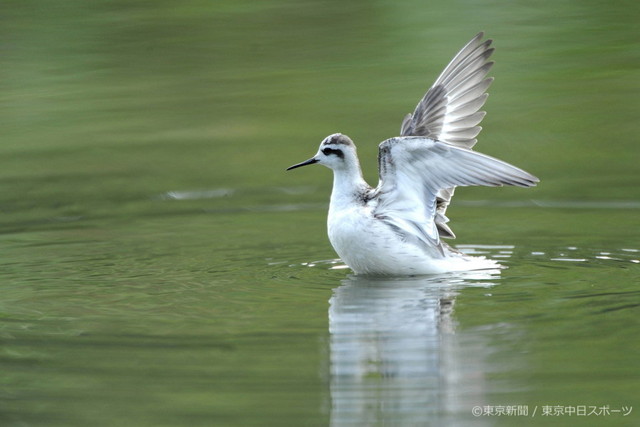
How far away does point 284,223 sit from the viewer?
13227mm

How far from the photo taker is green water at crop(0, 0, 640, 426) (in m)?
7.41

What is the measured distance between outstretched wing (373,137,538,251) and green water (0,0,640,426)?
689 mm

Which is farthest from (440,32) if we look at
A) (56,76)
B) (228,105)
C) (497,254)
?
(497,254)

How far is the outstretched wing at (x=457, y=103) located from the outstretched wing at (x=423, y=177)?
1.28 meters

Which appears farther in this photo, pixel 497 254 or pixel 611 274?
pixel 497 254

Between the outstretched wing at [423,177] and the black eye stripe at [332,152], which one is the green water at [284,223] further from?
the black eye stripe at [332,152]

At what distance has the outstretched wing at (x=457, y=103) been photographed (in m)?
12.0

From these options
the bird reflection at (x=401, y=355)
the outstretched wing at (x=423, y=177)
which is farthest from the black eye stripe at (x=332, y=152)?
the bird reflection at (x=401, y=355)

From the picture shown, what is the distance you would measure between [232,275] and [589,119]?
25.8 ft

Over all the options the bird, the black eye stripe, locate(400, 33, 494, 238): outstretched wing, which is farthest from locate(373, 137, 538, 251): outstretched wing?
locate(400, 33, 494, 238): outstretched wing

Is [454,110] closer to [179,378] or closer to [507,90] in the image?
[179,378]

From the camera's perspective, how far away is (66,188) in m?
15.2

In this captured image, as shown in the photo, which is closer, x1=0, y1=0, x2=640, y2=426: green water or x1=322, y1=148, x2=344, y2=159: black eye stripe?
x1=0, y1=0, x2=640, y2=426: green water

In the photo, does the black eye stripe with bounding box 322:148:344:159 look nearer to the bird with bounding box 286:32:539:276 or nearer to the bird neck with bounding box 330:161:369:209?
the bird with bounding box 286:32:539:276
